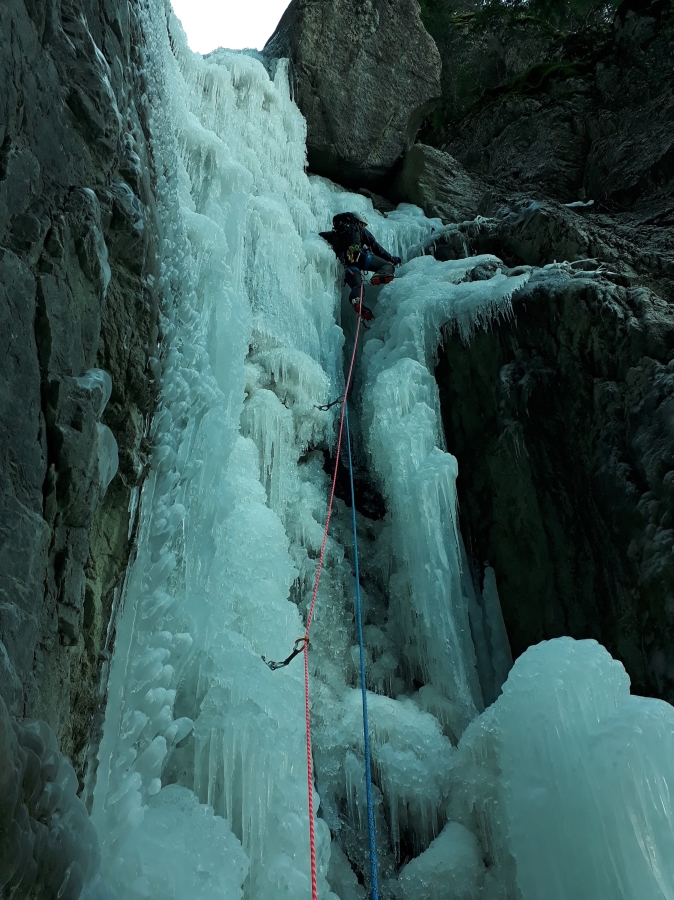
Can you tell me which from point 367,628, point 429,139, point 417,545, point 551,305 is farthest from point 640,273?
point 429,139

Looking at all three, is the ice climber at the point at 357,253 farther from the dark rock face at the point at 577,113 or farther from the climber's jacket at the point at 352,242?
the dark rock face at the point at 577,113

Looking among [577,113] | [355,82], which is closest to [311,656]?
[355,82]

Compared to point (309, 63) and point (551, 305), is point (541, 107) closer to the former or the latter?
point (309, 63)

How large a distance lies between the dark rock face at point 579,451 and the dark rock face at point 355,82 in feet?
11.8

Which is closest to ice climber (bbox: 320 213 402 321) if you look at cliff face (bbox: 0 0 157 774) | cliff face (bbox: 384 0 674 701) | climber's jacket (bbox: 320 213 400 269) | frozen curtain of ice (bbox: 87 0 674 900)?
climber's jacket (bbox: 320 213 400 269)

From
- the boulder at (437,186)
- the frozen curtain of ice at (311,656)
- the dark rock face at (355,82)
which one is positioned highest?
the dark rock face at (355,82)

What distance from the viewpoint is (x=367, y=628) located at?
5.52 meters

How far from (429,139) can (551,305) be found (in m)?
7.16

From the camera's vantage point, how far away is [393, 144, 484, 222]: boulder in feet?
30.2

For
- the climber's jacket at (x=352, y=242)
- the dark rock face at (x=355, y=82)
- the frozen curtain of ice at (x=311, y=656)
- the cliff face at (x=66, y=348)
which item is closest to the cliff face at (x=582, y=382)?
the frozen curtain of ice at (x=311, y=656)

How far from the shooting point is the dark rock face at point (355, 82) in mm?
9281

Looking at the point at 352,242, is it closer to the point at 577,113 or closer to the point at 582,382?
the point at 582,382

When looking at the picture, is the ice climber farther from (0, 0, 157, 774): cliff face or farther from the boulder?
(0, 0, 157, 774): cliff face

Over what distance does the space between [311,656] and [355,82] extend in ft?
25.2
